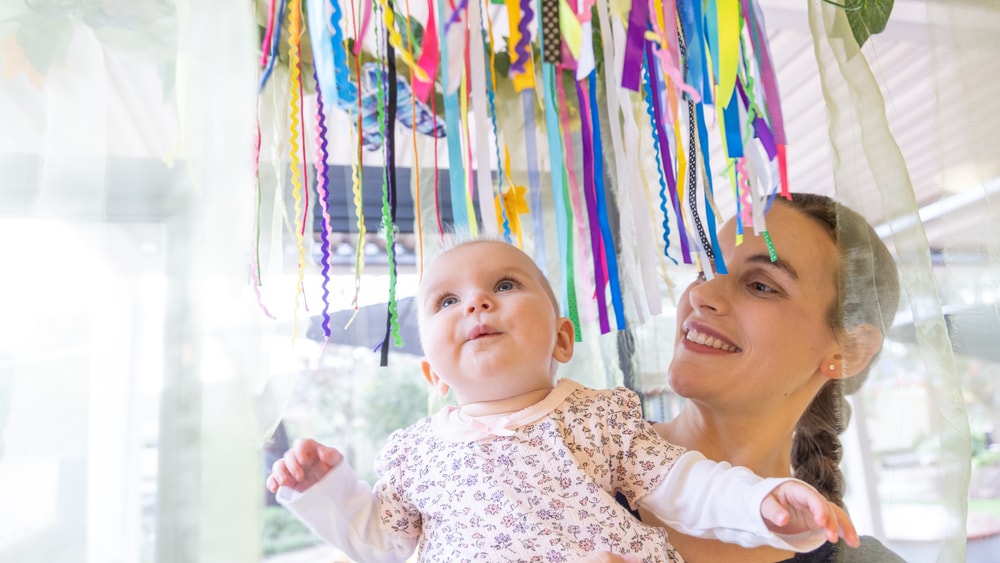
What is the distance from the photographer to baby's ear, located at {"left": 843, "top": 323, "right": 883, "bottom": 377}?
3.53 feet

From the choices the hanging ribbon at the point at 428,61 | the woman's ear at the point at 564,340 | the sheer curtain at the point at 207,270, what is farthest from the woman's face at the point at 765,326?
the hanging ribbon at the point at 428,61

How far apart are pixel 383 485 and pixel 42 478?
0.42 m

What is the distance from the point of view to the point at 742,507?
83cm

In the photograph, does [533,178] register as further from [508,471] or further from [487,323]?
[508,471]

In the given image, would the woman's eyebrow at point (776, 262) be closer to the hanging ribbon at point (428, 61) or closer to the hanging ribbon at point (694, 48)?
the hanging ribbon at point (694, 48)

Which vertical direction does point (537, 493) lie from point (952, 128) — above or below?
below

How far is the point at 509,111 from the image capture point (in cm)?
152

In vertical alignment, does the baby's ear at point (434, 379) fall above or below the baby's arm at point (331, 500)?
above

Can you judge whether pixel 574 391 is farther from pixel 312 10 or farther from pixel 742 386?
pixel 312 10

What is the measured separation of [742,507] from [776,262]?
0.51 m

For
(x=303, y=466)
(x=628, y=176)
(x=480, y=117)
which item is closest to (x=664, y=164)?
(x=628, y=176)

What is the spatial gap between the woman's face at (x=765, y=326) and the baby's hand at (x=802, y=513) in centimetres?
39

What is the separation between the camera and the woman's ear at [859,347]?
1077mm

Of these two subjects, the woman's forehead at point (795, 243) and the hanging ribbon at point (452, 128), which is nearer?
the hanging ribbon at point (452, 128)
